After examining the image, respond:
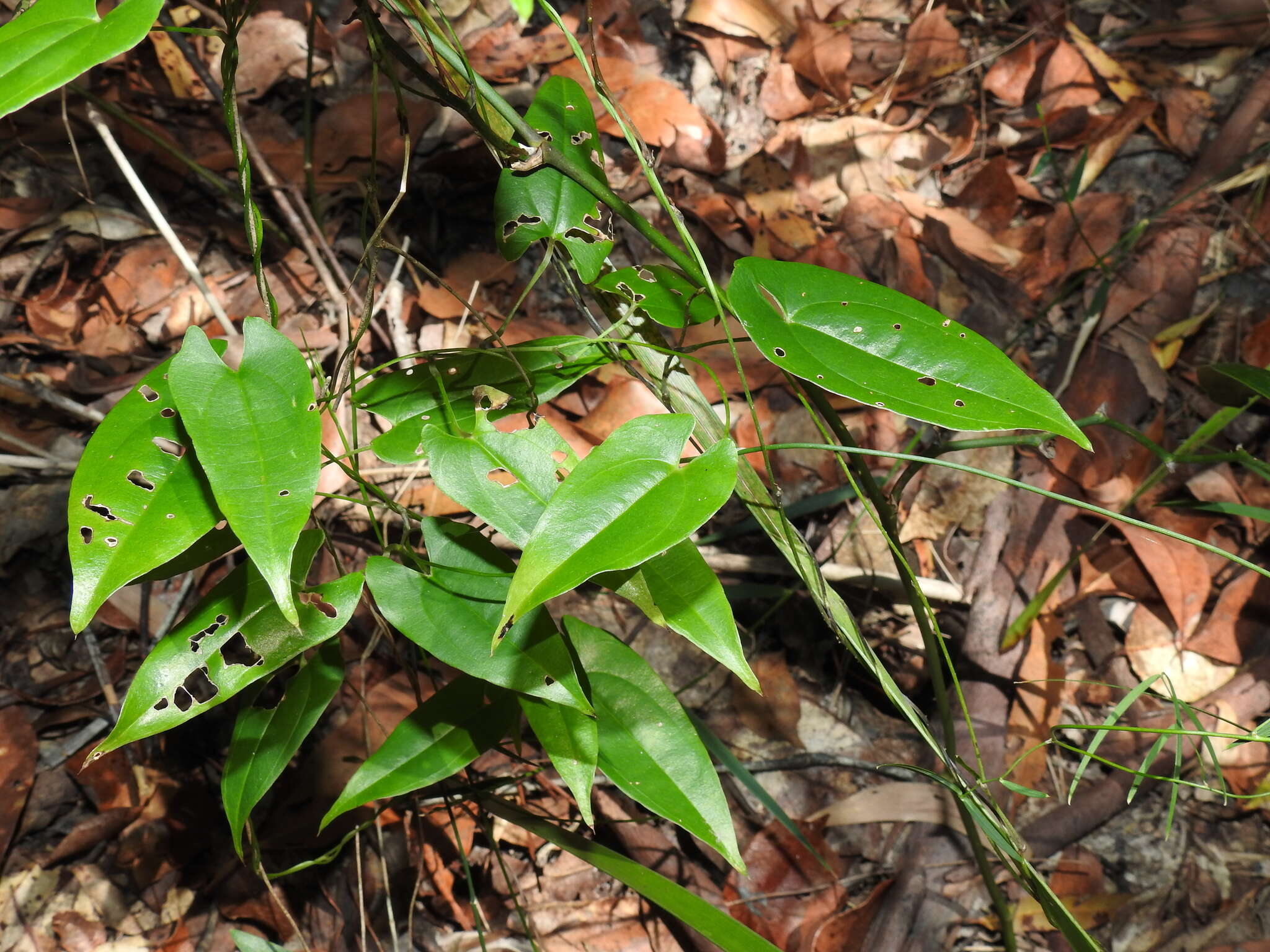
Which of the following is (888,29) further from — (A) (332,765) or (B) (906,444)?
(A) (332,765)

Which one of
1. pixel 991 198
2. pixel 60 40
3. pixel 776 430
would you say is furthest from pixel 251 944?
pixel 991 198

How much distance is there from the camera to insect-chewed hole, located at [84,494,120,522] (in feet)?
1.84

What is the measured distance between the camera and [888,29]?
2004 millimetres

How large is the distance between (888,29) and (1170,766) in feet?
5.47

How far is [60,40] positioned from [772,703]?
1122mm

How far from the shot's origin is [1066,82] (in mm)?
1913

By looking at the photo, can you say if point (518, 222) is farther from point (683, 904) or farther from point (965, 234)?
point (965, 234)

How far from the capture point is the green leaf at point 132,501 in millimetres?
538

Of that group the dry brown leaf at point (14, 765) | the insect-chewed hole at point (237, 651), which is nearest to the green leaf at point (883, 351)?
the insect-chewed hole at point (237, 651)

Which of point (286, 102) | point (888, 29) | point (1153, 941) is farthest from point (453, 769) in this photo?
point (888, 29)

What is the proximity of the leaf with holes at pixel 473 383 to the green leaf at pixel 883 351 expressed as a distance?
0.57 ft

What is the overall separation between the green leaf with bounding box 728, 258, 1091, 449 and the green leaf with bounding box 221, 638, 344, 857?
462mm

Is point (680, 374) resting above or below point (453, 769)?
above

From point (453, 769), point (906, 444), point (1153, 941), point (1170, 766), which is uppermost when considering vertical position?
point (453, 769)
